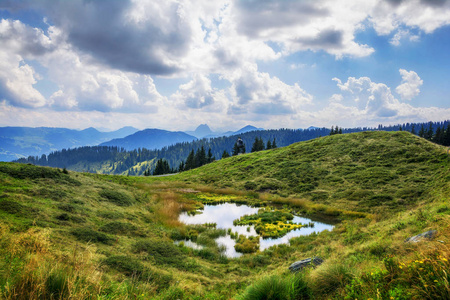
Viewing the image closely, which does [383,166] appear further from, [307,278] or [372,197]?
[307,278]

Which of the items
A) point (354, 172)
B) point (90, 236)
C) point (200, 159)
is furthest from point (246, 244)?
point (200, 159)

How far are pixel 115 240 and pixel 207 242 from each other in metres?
6.80

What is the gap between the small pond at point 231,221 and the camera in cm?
1694

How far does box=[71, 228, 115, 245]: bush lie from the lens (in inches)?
429

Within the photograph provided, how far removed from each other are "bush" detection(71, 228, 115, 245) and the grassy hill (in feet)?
0.17

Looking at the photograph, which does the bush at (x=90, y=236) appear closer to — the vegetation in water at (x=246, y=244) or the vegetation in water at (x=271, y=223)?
the vegetation in water at (x=246, y=244)

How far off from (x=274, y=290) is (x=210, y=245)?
11050mm

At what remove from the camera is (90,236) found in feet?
36.8

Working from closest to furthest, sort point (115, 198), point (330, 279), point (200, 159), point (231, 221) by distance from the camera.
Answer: point (330, 279), point (115, 198), point (231, 221), point (200, 159)

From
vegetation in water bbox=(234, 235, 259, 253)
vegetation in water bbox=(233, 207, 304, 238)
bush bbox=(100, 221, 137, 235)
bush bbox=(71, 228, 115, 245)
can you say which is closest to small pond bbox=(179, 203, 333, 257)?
vegetation in water bbox=(234, 235, 259, 253)

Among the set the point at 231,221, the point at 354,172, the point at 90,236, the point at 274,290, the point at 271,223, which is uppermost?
the point at 274,290

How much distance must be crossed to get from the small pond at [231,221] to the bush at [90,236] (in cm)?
586

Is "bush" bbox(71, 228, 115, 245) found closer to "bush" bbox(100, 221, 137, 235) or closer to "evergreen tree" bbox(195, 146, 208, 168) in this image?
"bush" bbox(100, 221, 137, 235)

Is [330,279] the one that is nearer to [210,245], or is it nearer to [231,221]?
[210,245]
